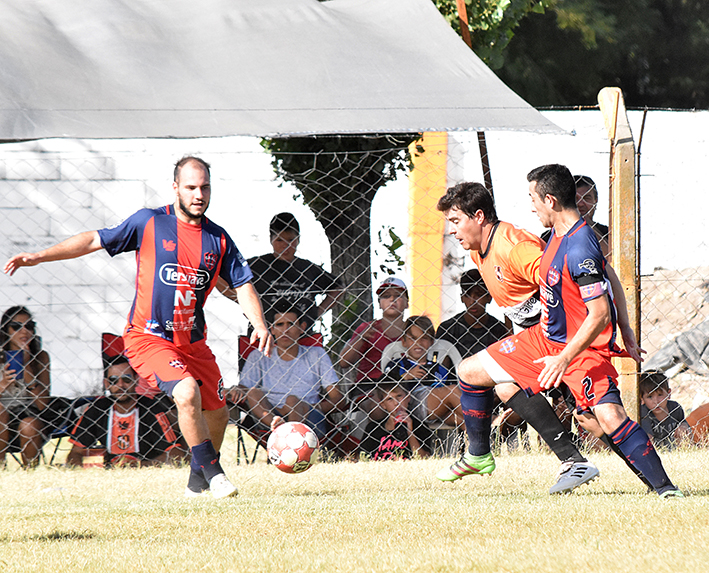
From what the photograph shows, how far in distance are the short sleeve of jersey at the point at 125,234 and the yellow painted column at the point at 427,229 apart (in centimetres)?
399

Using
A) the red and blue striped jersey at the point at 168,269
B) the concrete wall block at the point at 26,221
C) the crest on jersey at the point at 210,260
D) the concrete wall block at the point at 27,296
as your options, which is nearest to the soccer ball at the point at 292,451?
the red and blue striped jersey at the point at 168,269

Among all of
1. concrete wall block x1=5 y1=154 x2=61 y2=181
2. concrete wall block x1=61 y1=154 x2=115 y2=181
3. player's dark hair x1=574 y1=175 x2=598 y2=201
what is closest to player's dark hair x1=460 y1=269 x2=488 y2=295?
player's dark hair x1=574 y1=175 x2=598 y2=201

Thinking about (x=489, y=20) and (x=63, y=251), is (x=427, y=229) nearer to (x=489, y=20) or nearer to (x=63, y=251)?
(x=489, y=20)

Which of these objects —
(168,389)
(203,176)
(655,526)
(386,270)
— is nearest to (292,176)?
(386,270)

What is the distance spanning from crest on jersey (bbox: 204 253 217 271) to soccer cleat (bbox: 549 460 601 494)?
217 cm

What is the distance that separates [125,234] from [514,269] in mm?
2096

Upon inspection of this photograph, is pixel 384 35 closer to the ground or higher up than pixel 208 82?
higher up

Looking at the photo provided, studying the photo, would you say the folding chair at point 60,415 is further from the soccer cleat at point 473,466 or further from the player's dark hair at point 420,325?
the soccer cleat at point 473,466

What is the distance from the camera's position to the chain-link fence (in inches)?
298

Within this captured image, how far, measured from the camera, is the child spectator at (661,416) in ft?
21.8

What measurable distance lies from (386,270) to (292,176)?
3.72ft

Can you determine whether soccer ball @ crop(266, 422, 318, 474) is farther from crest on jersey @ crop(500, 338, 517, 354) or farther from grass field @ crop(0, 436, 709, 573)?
crest on jersey @ crop(500, 338, 517, 354)

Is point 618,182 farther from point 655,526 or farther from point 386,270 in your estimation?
point 655,526

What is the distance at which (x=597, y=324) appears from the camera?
4.38 meters
